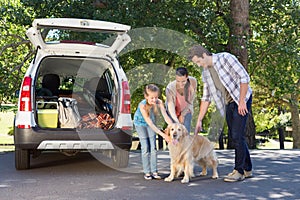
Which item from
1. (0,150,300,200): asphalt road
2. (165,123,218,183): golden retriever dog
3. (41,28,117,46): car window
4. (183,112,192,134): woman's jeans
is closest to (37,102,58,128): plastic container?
(0,150,300,200): asphalt road

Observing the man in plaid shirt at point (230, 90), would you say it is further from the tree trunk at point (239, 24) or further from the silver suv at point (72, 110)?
the tree trunk at point (239, 24)

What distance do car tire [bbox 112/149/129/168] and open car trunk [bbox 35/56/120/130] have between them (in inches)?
16.7

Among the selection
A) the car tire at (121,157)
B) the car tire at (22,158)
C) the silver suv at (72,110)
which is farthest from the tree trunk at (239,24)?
the car tire at (22,158)

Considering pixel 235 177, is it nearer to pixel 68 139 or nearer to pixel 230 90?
pixel 230 90

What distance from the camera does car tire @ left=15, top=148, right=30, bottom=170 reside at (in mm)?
6316

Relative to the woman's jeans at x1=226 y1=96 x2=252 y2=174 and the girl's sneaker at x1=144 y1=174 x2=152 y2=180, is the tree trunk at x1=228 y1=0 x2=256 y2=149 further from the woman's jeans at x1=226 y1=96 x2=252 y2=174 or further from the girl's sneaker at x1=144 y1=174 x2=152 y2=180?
the girl's sneaker at x1=144 y1=174 x2=152 y2=180

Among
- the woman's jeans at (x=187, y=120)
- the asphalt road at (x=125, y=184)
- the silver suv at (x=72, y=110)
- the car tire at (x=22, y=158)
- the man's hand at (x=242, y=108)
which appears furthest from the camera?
the car tire at (x=22, y=158)

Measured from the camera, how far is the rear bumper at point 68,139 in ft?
19.1

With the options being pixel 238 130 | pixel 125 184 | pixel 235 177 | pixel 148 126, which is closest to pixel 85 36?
pixel 148 126

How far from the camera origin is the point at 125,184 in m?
5.58

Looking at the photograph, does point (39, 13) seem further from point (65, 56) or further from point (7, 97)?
point (65, 56)

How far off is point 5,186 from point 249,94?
330 centimetres

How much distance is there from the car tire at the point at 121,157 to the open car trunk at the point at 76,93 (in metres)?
0.42

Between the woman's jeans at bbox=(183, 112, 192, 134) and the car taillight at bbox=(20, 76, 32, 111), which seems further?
the woman's jeans at bbox=(183, 112, 192, 134)
